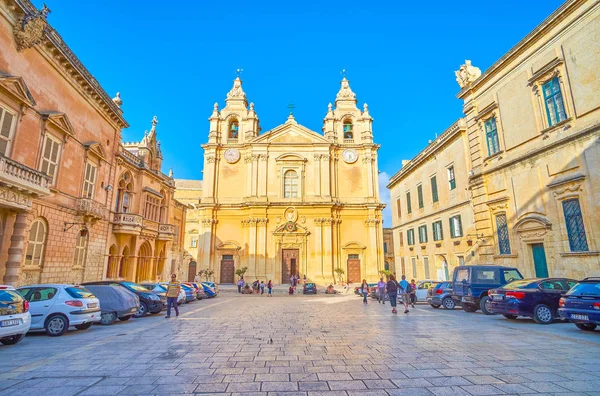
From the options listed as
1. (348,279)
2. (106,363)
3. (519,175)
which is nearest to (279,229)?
(348,279)

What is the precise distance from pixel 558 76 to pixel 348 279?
24.5 m

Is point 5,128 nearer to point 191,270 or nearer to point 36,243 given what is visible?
point 36,243

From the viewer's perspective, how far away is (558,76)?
41.8ft

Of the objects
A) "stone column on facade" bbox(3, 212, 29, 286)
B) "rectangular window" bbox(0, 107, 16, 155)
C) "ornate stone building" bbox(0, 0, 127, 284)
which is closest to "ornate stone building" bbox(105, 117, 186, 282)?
"ornate stone building" bbox(0, 0, 127, 284)

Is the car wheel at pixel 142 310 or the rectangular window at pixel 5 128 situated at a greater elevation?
the rectangular window at pixel 5 128

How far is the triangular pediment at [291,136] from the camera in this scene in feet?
118

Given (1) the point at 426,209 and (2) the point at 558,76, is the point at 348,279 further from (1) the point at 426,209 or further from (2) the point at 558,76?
(2) the point at 558,76

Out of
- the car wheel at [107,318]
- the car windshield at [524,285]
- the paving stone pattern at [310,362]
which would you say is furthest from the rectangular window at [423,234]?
the car wheel at [107,318]

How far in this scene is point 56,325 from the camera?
820 cm

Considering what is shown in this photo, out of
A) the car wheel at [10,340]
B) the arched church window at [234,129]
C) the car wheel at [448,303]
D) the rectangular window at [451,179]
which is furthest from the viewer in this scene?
the arched church window at [234,129]

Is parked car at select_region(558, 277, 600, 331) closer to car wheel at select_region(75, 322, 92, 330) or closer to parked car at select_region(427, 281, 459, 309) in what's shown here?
parked car at select_region(427, 281, 459, 309)

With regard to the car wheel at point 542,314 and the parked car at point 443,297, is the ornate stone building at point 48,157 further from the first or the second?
the parked car at point 443,297

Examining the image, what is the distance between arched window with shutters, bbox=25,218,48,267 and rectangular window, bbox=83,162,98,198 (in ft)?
9.97

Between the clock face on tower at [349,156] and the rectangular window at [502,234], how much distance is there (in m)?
21.7
